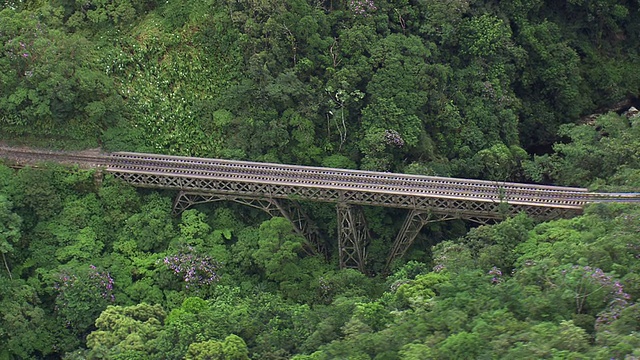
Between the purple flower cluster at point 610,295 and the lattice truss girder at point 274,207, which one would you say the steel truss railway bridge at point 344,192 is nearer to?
the lattice truss girder at point 274,207

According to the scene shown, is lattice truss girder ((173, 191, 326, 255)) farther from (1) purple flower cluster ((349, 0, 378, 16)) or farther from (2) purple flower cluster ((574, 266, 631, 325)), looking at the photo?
(2) purple flower cluster ((574, 266, 631, 325))

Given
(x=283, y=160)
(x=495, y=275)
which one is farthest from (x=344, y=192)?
(x=495, y=275)

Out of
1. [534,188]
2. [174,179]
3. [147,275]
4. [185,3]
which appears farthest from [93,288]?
[534,188]

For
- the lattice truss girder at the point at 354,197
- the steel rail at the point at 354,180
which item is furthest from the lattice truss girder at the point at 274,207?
the steel rail at the point at 354,180

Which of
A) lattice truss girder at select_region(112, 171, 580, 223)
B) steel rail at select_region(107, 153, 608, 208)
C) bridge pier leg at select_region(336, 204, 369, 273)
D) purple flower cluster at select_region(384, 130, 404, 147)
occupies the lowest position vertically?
bridge pier leg at select_region(336, 204, 369, 273)

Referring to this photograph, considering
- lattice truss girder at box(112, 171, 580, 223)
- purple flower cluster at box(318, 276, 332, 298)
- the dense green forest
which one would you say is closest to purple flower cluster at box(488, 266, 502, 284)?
the dense green forest

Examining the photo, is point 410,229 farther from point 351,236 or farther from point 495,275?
point 495,275

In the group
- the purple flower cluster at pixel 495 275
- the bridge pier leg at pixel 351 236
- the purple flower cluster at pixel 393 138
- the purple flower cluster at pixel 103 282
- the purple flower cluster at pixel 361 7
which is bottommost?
the purple flower cluster at pixel 103 282
